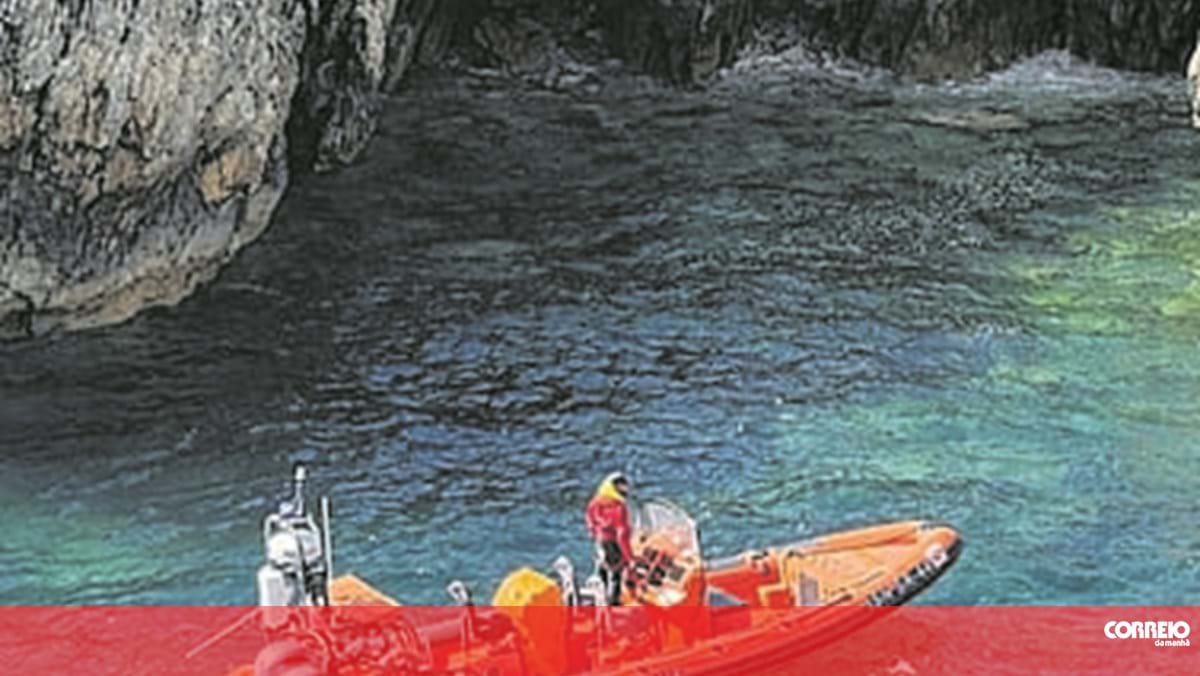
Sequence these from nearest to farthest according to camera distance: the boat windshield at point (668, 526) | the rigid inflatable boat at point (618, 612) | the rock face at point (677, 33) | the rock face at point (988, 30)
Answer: the rigid inflatable boat at point (618, 612) → the boat windshield at point (668, 526) → the rock face at point (677, 33) → the rock face at point (988, 30)

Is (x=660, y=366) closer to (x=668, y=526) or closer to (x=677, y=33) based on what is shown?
(x=668, y=526)

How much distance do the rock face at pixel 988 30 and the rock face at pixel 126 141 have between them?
47.8 feet

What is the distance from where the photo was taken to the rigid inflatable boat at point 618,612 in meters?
15.4

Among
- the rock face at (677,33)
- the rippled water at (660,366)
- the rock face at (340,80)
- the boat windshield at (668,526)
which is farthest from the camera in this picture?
the rock face at (677,33)

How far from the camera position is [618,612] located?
16.3 metres

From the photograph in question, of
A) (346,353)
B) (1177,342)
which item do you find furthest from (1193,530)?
(346,353)

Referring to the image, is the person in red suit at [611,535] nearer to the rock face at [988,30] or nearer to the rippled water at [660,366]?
the rippled water at [660,366]

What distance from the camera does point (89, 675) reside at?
673 inches

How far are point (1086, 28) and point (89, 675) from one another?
26.1 metres

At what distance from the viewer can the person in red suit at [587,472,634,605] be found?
53.8 ft

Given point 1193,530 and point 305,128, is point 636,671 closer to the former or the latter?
point 1193,530

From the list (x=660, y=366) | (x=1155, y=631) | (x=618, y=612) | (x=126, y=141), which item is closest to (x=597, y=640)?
(x=618, y=612)

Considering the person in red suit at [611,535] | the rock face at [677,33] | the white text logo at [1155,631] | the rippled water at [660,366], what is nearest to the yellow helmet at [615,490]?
the person in red suit at [611,535]

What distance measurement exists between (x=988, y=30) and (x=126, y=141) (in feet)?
64.2
